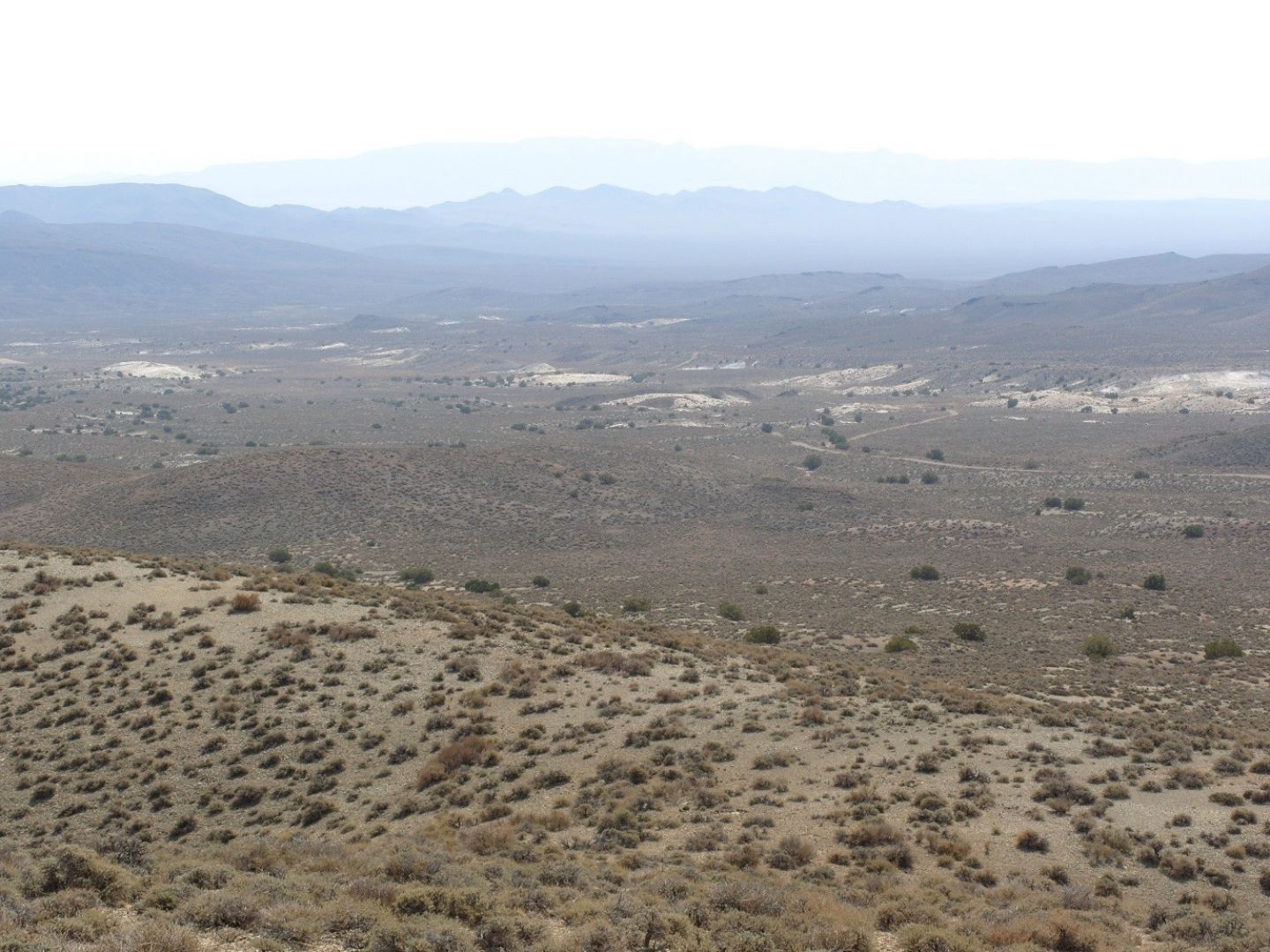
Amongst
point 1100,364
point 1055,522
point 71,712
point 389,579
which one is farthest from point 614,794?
point 1100,364

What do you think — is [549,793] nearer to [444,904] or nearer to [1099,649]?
[444,904]

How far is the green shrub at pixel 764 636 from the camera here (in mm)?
30594

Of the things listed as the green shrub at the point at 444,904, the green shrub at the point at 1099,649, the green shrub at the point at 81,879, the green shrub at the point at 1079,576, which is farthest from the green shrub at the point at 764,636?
the green shrub at the point at 81,879

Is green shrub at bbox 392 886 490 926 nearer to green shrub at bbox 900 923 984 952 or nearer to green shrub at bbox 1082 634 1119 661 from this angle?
green shrub at bbox 900 923 984 952

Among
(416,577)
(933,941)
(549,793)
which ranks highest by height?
(933,941)

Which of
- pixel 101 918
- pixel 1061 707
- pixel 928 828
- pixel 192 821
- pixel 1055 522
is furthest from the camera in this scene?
pixel 1055 522

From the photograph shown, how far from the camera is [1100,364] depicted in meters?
117

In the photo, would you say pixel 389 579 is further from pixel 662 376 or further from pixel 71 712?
pixel 662 376

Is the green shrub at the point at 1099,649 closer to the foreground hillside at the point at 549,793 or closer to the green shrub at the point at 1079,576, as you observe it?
the foreground hillside at the point at 549,793

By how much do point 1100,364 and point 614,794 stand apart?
112 metres

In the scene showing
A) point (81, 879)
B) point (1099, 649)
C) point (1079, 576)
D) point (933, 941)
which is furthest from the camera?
point (1079, 576)

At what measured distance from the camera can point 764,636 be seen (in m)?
30.7

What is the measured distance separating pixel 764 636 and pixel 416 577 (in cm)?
1466

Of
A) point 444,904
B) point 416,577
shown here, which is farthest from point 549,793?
point 416,577
